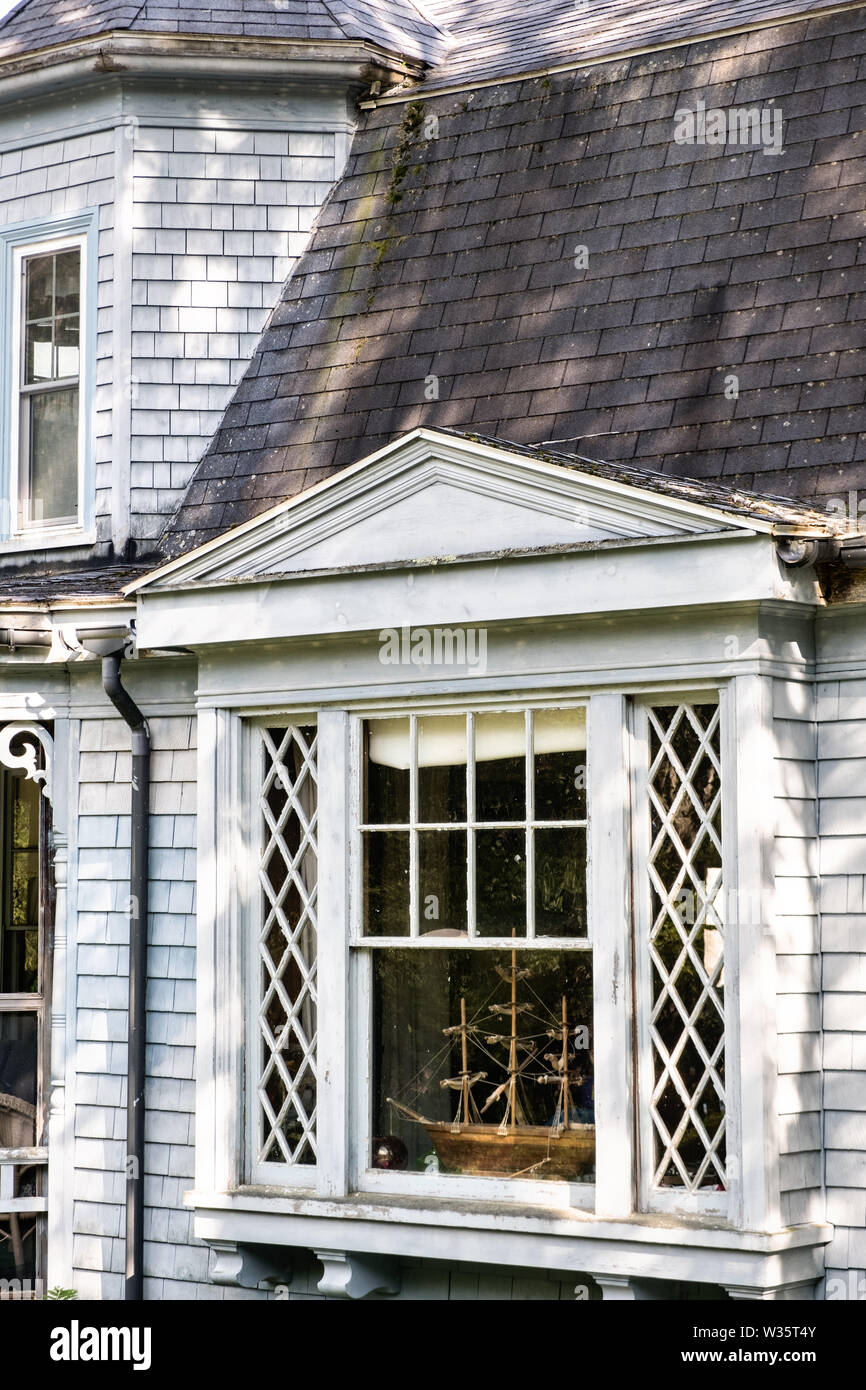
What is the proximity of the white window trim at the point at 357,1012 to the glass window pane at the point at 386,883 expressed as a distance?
0.10m

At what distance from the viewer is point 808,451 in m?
6.89

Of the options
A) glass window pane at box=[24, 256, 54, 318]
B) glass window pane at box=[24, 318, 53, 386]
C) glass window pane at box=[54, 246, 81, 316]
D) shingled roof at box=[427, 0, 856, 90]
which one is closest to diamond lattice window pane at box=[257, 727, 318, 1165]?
glass window pane at box=[24, 318, 53, 386]

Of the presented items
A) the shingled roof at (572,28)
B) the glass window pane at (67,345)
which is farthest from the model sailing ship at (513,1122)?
the shingled roof at (572,28)

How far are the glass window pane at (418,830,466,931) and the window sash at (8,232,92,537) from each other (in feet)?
10.4

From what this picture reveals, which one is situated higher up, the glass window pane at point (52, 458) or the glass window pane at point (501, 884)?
the glass window pane at point (52, 458)

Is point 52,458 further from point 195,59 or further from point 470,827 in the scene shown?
point 470,827

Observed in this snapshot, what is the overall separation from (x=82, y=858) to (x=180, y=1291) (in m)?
2.08

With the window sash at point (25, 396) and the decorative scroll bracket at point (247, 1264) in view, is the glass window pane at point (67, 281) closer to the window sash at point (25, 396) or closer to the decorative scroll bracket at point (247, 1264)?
the window sash at point (25, 396)

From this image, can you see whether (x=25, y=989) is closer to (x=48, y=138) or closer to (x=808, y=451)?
(x=48, y=138)

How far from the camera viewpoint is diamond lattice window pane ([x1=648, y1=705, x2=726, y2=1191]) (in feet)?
21.2

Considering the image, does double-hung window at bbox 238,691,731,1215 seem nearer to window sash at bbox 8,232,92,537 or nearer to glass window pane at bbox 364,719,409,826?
glass window pane at bbox 364,719,409,826

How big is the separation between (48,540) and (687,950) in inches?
172

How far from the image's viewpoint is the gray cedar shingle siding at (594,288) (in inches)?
284
